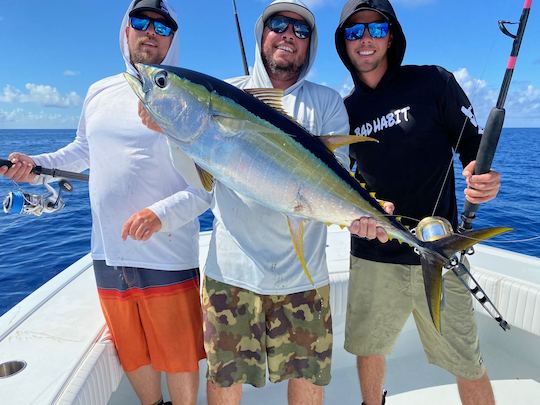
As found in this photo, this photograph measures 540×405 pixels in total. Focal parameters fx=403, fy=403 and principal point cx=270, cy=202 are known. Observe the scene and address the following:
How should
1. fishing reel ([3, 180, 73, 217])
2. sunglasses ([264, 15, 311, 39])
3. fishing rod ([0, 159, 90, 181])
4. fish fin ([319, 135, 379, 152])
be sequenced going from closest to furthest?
fish fin ([319, 135, 379, 152])
sunglasses ([264, 15, 311, 39])
fishing rod ([0, 159, 90, 181])
fishing reel ([3, 180, 73, 217])

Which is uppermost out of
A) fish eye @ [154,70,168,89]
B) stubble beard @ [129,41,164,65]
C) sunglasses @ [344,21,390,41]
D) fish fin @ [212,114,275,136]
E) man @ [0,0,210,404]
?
sunglasses @ [344,21,390,41]

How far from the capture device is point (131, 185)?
Result: 205cm

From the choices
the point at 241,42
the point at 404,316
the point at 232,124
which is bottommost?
the point at 404,316

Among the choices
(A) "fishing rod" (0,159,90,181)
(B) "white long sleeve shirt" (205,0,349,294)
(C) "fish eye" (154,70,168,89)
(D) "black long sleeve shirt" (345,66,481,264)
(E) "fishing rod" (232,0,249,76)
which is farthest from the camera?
(E) "fishing rod" (232,0,249,76)

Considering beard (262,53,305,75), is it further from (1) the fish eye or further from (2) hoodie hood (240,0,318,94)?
(1) the fish eye

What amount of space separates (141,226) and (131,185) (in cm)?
32

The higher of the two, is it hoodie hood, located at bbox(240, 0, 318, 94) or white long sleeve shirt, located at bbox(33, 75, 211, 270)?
hoodie hood, located at bbox(240, 0, 318, 94)

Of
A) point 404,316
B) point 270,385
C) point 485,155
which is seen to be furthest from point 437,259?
point 270,385

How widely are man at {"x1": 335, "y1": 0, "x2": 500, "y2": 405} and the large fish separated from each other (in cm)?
63

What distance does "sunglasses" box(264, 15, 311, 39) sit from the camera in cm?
202

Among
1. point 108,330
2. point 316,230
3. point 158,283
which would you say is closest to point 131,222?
point 158,283

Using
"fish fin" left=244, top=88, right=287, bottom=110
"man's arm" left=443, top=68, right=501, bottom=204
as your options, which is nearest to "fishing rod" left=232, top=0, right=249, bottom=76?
→ "man's arm" left=443, top=68, right=501, bottom=204

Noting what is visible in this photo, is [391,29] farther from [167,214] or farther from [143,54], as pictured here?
[167,214]

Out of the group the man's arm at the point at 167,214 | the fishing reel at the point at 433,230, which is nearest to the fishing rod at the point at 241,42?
the man's arm at the point at 167,214
